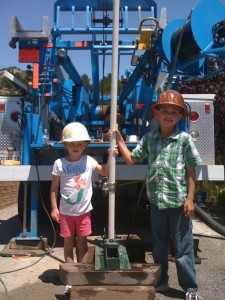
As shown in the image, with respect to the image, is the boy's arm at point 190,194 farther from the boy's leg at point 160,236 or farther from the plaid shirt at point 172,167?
the boy's leg at point 160,236

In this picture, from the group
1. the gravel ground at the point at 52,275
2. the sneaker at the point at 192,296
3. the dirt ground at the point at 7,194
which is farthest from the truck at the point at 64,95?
the dirt ground at the point at 7,194

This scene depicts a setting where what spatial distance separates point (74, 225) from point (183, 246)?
1042mm

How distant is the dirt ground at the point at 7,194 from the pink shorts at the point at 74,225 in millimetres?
5781

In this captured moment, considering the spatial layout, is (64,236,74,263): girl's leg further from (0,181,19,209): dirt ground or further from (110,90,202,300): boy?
(0,181,19,209): dirt ground

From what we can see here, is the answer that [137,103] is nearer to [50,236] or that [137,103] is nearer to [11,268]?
[50,236]

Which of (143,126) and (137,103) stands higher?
(137,103)

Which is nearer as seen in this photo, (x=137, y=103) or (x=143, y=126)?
(x=143, y=126)

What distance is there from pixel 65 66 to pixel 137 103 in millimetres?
1352

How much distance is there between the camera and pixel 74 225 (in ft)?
14.3

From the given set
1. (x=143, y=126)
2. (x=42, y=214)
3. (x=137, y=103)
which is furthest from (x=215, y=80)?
(x=42, y=214)

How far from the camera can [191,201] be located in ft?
12.9

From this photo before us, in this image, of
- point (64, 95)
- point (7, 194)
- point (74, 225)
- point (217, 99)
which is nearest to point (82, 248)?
point (74, 225)

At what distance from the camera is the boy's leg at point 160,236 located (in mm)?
4125

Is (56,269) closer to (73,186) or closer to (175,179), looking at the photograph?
(73,186)
